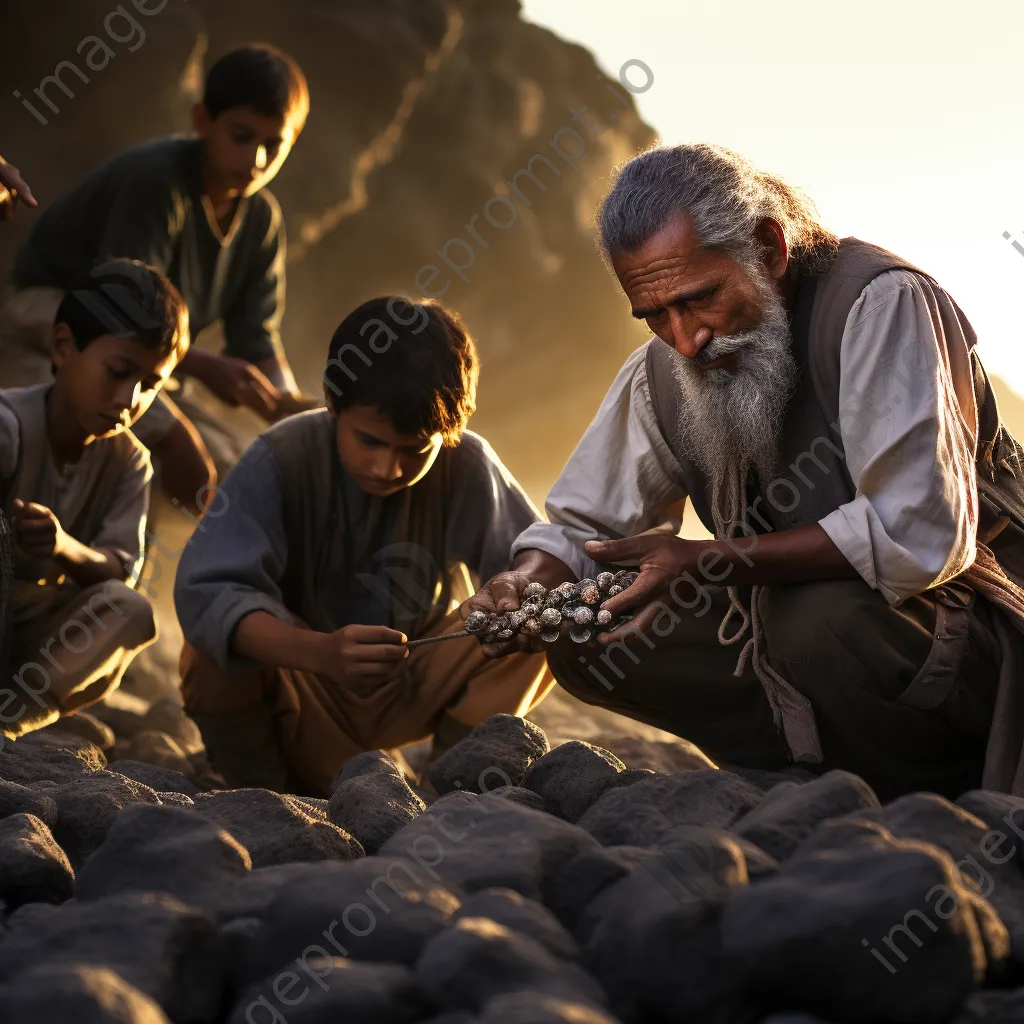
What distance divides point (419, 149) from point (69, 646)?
23.7 ft

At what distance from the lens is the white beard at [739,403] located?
2697 millimetres

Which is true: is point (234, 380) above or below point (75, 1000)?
below

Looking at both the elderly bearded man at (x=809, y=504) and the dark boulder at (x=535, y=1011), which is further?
the elderly bearded man at (x=809, y=504)

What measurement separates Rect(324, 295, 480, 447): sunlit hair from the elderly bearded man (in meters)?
0.54

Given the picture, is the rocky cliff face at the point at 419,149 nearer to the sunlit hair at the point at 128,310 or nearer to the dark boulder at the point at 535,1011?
the sunlit hair at the point at 128,310

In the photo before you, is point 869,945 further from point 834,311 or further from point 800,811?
point 834,311

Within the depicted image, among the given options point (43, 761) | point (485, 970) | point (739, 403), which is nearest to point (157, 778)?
point (43, 761)

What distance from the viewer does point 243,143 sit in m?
4.86

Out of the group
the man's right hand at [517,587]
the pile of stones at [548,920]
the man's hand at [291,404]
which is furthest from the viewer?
the man's hand at [291,404]

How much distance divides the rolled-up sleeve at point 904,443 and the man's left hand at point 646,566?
1.04 feet

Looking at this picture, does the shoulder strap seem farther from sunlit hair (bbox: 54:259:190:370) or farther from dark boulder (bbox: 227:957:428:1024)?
sunlit hair (bbox: 54:259:190:370)

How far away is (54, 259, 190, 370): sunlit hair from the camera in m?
3.65

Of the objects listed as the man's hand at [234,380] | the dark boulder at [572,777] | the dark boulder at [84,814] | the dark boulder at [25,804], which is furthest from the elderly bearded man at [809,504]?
the man's hand at [234,380]

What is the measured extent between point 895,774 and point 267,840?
1469 mm
